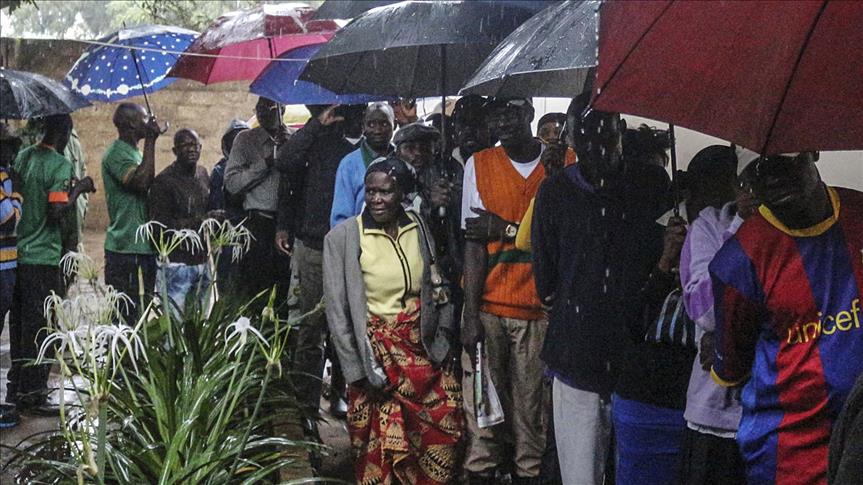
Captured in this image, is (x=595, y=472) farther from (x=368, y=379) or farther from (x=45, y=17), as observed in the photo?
(x=45, y=17)

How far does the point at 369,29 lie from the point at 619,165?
1548 mm

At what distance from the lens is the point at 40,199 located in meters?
8.21

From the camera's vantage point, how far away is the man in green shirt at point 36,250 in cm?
817

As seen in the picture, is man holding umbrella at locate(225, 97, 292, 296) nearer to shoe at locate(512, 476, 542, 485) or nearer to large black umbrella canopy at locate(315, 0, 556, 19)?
large black umbrella canopy at locate(315, 0, 556, 19)

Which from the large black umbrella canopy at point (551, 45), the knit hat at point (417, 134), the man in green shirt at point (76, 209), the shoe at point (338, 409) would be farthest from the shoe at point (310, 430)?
the man in green shirt at point (76, 209)

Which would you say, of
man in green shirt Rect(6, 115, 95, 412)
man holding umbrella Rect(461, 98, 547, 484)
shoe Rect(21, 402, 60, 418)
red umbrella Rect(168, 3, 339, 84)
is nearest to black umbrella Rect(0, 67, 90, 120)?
man in green shirt Rect(6, 115, 95, 412)

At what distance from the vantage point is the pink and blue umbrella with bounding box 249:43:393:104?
792 centimetres

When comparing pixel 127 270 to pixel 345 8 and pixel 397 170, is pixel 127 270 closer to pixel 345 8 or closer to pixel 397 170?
pixel 345 8

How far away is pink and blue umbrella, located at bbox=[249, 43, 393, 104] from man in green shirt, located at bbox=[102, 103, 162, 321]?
33.3 inches

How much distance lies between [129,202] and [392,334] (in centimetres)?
333

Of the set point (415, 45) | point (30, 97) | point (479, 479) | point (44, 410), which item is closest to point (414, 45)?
point (415, 45)

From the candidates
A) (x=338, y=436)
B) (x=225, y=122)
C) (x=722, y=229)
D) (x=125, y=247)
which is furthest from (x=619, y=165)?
(x=225, y=122)

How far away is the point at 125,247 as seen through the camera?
8.41m

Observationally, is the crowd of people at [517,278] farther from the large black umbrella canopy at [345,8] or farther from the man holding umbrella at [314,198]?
the large black umbrella canopy at [345,8]
